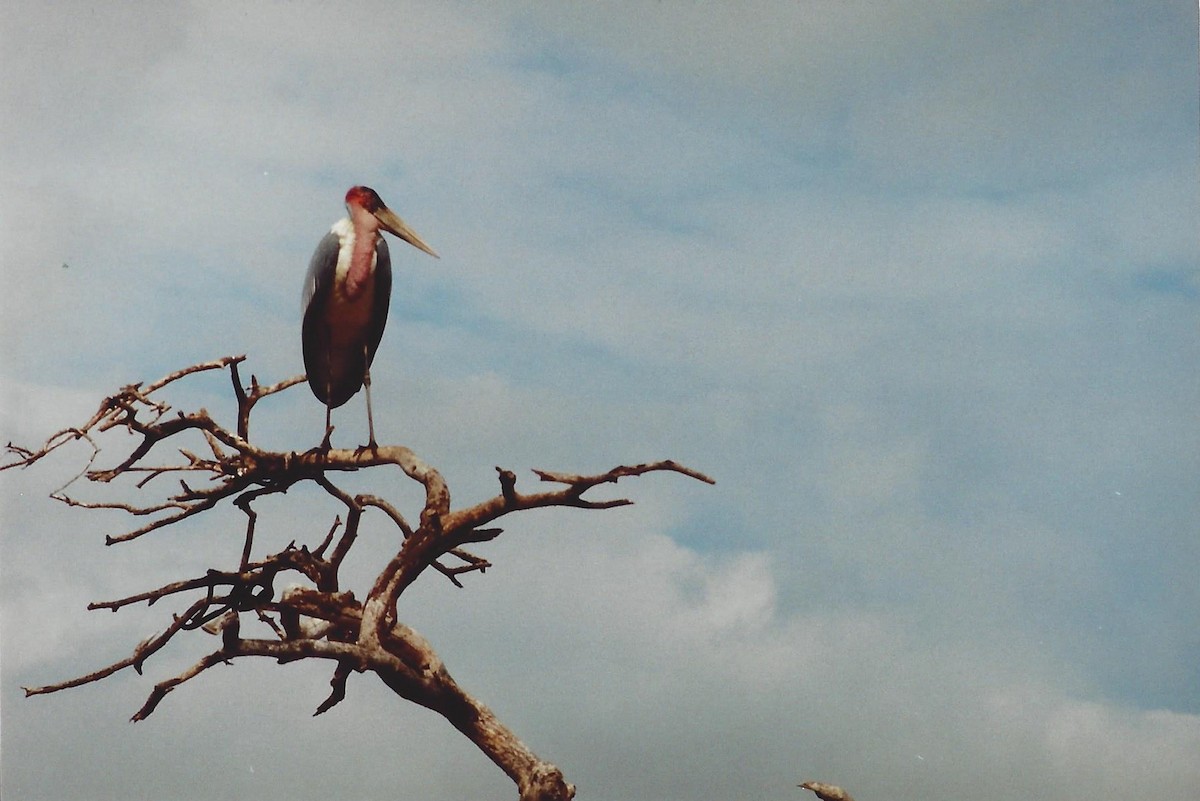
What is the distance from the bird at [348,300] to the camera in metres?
9.00

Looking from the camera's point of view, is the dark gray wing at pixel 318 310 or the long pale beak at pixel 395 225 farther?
the long pale beak at pixel 395 225

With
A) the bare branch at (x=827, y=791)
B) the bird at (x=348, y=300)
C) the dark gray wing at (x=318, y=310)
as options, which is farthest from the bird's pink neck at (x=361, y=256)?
the bare branch at (x=827, y=791)

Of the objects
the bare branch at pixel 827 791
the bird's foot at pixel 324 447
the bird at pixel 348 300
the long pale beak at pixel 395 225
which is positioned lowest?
the bare branch at pixel 827 791

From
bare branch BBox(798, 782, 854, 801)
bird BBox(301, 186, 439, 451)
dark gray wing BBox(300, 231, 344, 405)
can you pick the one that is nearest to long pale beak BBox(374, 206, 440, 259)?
bird BBox(301, 186, 439, 451)

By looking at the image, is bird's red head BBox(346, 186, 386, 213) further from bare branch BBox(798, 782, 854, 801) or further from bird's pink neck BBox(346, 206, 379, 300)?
bare branch BBox(798, 782, 854, 801)

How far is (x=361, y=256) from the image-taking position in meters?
9.04

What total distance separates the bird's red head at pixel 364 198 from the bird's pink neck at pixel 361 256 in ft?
0.50

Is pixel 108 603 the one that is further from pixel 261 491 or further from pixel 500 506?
pixel 500 506

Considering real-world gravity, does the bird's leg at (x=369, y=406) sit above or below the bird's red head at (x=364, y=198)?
below

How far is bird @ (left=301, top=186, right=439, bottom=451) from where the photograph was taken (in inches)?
354

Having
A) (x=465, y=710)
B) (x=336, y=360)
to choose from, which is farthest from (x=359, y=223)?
(x=465, y=710)

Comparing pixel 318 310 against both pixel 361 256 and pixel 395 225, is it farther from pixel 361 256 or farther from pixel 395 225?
pixel 395 225

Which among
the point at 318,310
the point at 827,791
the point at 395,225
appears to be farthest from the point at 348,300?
the point at 827,791

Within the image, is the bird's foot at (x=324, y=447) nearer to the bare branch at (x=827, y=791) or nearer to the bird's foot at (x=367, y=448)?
the bird's foot at (x=367, y=448)
